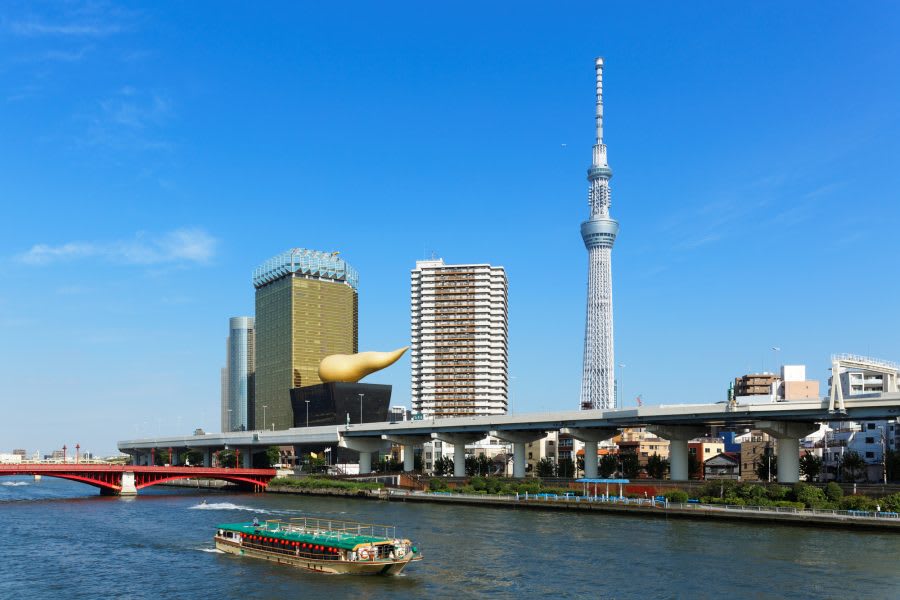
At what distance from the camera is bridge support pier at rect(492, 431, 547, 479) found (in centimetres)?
11606

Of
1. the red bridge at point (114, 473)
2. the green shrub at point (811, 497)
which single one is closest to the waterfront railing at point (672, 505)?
the green shrub at point (811, 497)

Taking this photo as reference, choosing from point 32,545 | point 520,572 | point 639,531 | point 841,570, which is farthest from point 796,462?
point 32,545

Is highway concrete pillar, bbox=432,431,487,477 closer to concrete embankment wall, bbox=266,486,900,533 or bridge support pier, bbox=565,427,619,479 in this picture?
concrete embankment wall, bbox=266,486,900,533

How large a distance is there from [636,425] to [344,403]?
86.5 meters

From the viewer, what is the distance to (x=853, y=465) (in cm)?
10281

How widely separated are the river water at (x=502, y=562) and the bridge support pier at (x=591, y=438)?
1044 inches

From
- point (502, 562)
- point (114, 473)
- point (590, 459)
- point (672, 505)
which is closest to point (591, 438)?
point (590, 459)

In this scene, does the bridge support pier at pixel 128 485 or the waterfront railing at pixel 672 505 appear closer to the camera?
the waterfront railing at pixel 672 505

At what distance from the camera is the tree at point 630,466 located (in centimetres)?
12075

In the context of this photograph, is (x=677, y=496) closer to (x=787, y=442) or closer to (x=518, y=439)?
(x=787, y=442)

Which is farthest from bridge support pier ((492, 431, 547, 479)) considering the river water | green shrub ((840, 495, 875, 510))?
green shrub ((840, 495, 875, 510))

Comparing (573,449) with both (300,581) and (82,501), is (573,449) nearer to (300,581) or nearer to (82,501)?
(82,501)

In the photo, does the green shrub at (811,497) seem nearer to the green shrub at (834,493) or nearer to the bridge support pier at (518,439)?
the green shrub at (834,493)

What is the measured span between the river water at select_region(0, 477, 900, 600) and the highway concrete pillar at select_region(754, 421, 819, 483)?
17939 millimetres
